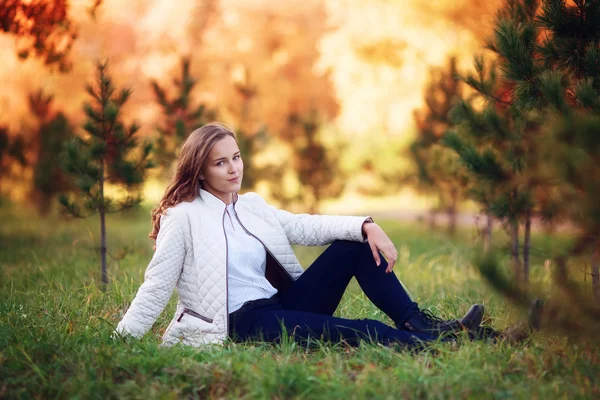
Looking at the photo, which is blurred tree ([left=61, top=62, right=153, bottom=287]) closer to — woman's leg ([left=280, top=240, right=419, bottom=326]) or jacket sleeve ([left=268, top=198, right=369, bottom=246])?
jacket sleeve ([left=268, top=198, right=369, bottom=246])

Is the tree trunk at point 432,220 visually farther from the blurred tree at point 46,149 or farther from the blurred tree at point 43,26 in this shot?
the blurred tree at point 43,26

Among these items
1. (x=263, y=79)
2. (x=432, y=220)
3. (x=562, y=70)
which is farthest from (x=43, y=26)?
(x=263, y=79)

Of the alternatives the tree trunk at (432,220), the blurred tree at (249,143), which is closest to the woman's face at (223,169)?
the blurred tree at (249,143)

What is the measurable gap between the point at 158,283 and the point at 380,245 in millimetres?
1110

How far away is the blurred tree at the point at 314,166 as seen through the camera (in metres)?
9.45

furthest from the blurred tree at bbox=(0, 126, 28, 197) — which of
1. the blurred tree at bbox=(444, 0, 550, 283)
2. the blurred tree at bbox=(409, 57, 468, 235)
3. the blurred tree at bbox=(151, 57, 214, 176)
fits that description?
the blurred tree at bbox=(444, 0, 550, 283)

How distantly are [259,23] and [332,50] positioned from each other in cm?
425

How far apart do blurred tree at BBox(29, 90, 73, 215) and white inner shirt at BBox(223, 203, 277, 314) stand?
5678mm

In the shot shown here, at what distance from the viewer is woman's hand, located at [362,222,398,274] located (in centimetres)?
296

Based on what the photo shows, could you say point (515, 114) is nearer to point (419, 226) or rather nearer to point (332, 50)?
point (419, 226)

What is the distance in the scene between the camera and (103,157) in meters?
4.68

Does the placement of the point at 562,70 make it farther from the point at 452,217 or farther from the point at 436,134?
the point at 452,217

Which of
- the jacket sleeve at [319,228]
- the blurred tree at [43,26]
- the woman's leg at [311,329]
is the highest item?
the blurred tree at [43,26]

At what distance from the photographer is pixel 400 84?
13.1 meters
